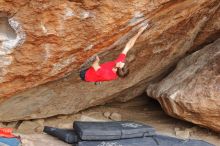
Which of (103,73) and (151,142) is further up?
(103,73)

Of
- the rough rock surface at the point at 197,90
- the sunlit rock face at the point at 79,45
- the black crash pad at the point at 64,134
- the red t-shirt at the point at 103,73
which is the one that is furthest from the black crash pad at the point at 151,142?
the red t-shirt at the point at 103,73

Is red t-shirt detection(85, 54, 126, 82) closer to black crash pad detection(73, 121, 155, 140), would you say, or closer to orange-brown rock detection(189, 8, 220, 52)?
black crash pad detection(73, 121, 155, 140)

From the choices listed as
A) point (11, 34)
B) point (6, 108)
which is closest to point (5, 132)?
point (6, 108)

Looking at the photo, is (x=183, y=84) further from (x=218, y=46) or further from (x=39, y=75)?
(x=39, y=75)

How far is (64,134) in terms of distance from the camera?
15.4 ft

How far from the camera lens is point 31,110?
5.03 m

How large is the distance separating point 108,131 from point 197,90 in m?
1.15

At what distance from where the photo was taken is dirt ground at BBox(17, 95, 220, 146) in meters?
4.76

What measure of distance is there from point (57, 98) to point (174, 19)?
175cm

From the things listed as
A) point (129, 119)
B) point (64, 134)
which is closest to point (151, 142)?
point (64, 134)

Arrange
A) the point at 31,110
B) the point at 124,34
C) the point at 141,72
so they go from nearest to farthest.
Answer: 1. the point at 124,34
2. the point at 31,110
3. the point at 141,72

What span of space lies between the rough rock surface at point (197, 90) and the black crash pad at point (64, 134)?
1268 millimetres

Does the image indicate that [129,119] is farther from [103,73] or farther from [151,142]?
[103,73]

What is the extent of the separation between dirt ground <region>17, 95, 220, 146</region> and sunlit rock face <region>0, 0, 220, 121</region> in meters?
0.18
